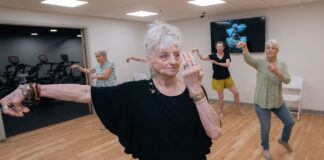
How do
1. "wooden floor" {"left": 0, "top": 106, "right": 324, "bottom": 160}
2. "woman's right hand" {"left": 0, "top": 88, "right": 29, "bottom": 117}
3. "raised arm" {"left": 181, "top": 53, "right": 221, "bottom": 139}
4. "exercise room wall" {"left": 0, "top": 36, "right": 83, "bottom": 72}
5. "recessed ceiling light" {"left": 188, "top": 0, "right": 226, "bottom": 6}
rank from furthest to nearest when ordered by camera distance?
"exercise room wall" {"left": 0, "top": 36, "right": 83, "bottom": 72} < "recessed ceiling light" {"left": 188, "top": 0, "right": 226, "bottom": 6} < "wooden floor" {"left": 0, "top": 106, "right": 324, "bottom": 160} < "raised arm" {"left": 181, "top": 53, "right": 221, "bottom": 139} < "woman's right hand" {"left": 0, "top": 88, "right": 29, "bottom": 117}

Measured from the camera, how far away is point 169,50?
112 cm

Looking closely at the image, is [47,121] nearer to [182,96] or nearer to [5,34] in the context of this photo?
[182,96]

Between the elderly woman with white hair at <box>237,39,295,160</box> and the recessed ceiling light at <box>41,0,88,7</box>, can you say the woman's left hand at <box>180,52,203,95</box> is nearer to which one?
the elderly woman with white hair at <box>237,39,295,160</box>

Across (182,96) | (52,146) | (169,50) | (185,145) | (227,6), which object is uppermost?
(227,6)

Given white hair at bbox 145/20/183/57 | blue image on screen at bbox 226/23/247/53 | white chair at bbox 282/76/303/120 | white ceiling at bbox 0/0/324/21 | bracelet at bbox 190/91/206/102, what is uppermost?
white ceiling at bbox 0/0/324/21

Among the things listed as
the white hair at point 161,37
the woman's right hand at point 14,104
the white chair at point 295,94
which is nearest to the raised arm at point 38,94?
the woman's right hand at point 14,104

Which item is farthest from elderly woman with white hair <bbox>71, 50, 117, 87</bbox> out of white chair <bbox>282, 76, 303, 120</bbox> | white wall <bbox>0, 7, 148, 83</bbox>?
white chair <bbox>282, 76, 303, 120</bbox>

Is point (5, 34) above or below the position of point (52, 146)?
above

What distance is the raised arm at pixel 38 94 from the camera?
94 cm

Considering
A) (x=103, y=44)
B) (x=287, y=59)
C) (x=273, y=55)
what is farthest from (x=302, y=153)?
(x=103, y=44)

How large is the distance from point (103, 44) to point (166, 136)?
504 centimetres

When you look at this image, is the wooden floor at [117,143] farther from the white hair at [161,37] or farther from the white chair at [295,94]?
the white hair at [161,37]

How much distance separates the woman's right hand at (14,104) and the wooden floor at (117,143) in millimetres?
2485

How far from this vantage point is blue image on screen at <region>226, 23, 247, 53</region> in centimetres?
550
